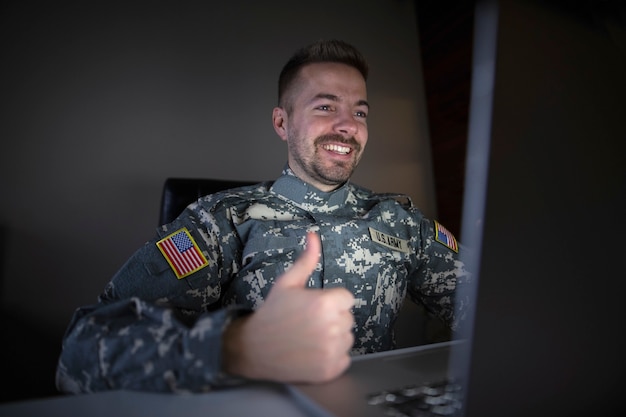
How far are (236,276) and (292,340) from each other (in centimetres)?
55

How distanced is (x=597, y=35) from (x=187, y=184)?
109 cm

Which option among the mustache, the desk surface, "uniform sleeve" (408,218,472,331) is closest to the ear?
the mustache

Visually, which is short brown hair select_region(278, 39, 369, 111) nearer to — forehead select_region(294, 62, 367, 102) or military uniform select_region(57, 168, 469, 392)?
forehead select_region(294, 62, 367, 102)

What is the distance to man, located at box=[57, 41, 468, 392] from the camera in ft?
1.51

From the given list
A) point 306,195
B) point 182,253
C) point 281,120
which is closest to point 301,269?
point 182,253

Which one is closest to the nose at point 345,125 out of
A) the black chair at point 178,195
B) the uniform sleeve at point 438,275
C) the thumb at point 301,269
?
the uniform sleeve at point 438,275

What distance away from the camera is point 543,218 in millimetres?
328

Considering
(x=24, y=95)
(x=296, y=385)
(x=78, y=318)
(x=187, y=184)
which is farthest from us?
(x=24, y=95)

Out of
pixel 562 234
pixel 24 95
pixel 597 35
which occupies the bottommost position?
pixel 562 234

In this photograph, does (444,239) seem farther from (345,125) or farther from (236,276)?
(236,276)

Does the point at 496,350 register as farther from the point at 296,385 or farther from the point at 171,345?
the point at 171,345

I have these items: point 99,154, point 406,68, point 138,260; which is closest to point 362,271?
point 138,260

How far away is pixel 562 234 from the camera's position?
13.2 inches

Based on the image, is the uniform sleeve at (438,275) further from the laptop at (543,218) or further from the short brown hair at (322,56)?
the laptop at (543,218)
